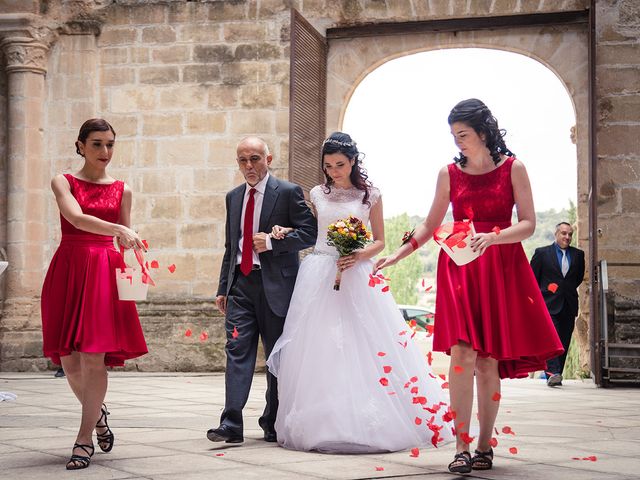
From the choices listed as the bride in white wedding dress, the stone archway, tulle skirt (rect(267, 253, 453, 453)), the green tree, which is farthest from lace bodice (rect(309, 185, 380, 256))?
the green tree

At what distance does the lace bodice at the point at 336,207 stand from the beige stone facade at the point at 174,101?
235 inches

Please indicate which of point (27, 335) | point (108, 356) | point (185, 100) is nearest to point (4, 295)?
point (27, 335)

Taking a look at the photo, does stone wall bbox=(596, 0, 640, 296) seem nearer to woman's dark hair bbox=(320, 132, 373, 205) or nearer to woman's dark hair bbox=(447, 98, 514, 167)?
woman's dark hair bbox=(320, 132, 373, 205)

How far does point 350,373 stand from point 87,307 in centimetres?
133

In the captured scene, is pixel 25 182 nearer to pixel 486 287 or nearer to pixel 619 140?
pixel 619 140

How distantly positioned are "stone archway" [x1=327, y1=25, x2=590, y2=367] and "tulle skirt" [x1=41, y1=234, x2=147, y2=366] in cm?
755

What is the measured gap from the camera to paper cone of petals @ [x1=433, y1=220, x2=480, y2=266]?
171 inches

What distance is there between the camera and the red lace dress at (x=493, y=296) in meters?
4.43

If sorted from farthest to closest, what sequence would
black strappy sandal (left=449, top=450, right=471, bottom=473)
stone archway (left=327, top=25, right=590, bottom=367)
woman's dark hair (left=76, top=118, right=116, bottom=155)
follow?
stone archway (left=327, top=25, right=590, bottom=367)
woman's dark hair (left=76, top=118, right=116, bottom=155)
black strappy sandal (left=449, top=450, right=471, bottom=473)

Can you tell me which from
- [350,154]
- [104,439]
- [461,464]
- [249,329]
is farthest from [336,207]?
[461,464]

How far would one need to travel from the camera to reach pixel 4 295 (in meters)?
12.2

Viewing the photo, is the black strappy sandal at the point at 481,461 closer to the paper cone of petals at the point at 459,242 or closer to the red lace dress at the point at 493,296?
the red lace dress at the point at 493,296

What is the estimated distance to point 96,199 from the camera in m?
4.84

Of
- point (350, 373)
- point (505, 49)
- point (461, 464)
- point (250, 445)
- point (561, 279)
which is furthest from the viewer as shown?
point (505, 49)
